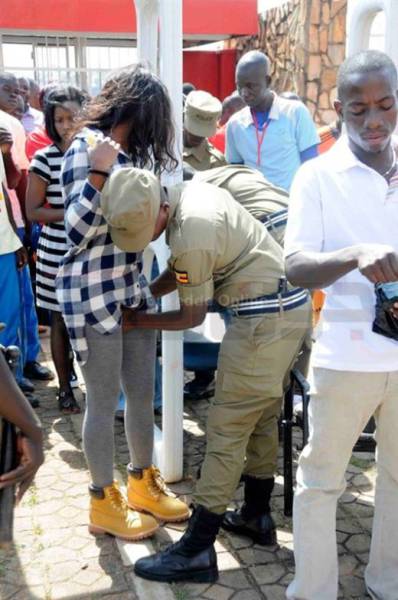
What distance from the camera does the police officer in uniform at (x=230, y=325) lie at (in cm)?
242

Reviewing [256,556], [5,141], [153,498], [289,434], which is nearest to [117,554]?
[153,498]

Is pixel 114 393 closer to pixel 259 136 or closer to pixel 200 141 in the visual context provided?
pixel 200 141

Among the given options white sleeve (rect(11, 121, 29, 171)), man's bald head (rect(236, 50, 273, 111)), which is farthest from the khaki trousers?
white sleeve (rect(11, 121, 29, 171))

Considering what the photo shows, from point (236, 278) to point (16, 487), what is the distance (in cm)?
113

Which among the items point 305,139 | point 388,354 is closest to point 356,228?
point 388,354

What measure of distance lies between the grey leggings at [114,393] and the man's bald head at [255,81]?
2372 mm

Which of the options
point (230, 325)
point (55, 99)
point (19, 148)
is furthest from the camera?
point (19, 148)

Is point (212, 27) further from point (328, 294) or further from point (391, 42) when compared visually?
point (328, 294)

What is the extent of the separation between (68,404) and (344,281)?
2.57 meters

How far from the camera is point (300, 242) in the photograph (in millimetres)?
2039

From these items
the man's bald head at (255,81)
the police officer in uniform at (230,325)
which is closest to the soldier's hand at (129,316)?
the police officer in uniform at (230,325)

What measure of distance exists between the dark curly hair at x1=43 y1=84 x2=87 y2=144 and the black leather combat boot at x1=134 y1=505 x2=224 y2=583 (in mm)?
2288

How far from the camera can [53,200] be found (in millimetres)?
3934

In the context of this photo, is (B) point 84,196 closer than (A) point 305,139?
Yes
